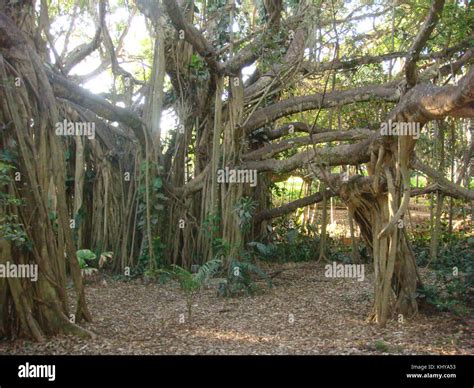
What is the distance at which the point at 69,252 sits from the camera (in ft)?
16.1

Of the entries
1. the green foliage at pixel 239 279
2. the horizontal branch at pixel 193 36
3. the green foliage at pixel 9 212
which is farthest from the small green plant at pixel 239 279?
the green foliage at pixel 9 212

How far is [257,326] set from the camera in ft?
→ 18.0

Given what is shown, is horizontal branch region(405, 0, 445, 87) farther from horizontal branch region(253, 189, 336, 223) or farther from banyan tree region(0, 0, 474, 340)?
horizontal branch region(253, 189, 336, 223)

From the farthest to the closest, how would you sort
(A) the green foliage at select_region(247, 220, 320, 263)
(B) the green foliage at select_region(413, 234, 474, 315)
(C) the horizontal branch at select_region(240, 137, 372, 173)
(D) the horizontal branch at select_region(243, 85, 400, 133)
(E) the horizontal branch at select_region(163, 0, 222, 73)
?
(A) the green foliage at select_region(247, 220, 320, 263), (D) the horizontal branch at select_region(243, 85, 400, 133), (E) the horizontal branch at select_region(163, 0, 222, 73), (C) the horizontal branch at select_region(240, 137, 372, 173), (B) the green foliage at select_region(413, 234, 474, 315)

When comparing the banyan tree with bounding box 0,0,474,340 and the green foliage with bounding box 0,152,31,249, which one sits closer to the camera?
the green foliage with bounding box 0,152,31,249

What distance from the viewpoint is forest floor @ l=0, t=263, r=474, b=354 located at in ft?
15.0

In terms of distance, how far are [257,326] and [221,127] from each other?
144 inches

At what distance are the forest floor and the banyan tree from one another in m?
0.30

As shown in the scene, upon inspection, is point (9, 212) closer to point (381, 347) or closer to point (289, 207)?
point (381, 347)

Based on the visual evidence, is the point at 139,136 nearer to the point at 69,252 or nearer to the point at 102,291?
the point at 102,291

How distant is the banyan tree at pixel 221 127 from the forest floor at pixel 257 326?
30cm

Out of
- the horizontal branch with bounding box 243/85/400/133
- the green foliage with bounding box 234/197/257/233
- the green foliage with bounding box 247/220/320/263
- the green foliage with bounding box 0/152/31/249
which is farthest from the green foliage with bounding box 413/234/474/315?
the green foliage with bounding box 0/152/31/249

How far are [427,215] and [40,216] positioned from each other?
1100 cm
